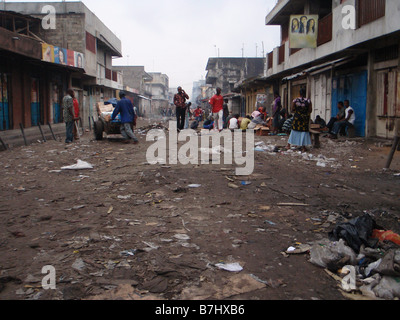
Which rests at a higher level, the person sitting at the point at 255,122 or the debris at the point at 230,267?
the person sitting at the point at 255,122

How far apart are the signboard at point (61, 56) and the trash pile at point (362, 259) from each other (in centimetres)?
1669

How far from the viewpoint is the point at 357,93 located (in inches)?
520

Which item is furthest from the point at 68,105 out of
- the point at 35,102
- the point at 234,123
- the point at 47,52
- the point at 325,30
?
the point at 325,30

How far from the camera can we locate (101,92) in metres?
34.3

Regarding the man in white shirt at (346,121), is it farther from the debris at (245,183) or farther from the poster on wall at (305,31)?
the debris at (245,183)

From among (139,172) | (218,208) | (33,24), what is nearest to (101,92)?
(33,24)

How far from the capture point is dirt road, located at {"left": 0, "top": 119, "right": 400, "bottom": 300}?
8.54 ft

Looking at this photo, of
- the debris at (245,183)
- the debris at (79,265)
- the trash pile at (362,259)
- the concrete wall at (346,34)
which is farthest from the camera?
the concrete wall at (346,34)

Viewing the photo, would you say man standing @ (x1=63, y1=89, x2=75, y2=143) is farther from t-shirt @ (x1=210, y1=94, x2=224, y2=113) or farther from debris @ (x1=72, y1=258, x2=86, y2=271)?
debris @ (x1=72, y1=258, x2=86, y2=271)

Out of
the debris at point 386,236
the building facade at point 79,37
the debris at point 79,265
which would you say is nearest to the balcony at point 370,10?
the debris at point 386,236

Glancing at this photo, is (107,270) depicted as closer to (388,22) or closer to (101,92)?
(388,22)

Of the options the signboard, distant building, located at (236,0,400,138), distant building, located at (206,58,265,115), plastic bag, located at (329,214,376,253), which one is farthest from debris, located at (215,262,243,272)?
distant building, located at (206,58,265,115)

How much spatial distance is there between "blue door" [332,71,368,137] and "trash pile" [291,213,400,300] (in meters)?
10.3

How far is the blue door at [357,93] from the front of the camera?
12.7 m
